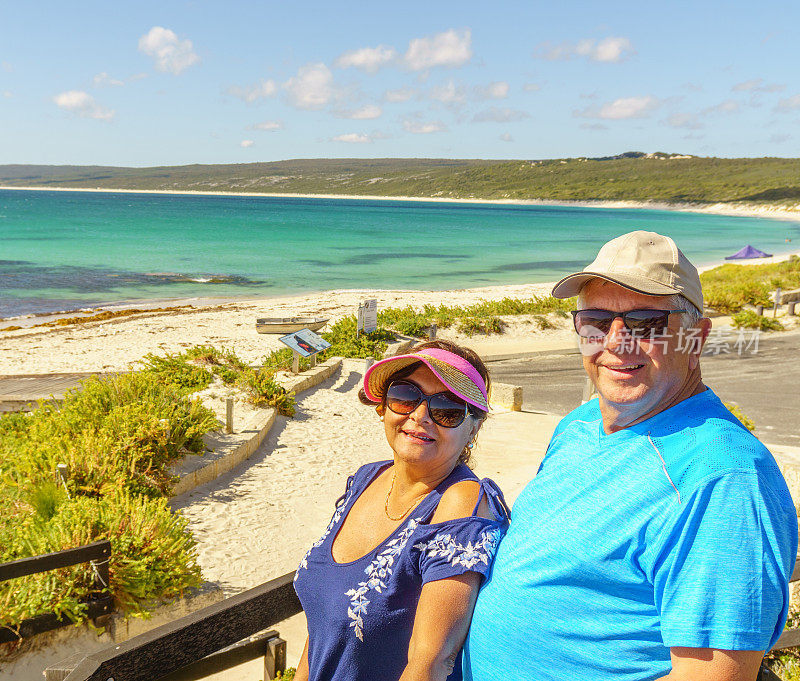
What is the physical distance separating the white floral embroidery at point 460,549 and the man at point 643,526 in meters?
0.05

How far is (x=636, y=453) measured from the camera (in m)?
1.57

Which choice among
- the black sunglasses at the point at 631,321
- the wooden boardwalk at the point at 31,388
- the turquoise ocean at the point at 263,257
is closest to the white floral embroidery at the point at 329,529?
the black sunglasses at the point at 631,321

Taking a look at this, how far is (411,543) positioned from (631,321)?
2.82 feet

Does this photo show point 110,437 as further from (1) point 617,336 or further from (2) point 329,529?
(1) point 617,336

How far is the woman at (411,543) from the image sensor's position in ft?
5.77

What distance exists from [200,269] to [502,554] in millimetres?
39968

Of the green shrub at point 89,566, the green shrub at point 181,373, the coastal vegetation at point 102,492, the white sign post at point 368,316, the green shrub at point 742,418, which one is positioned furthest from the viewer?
the white sign post at point 368,316

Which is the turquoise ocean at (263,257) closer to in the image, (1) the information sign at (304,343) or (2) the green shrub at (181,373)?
(2) the green shrub at (181,373)

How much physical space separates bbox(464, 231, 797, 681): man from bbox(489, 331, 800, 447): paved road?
8.58 metres

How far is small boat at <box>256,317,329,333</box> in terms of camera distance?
17.7m

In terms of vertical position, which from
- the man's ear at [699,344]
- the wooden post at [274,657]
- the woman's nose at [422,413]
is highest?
the man's ear at [699,344]

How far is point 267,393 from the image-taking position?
33.3 feet

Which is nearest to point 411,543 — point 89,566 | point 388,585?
point 388,585

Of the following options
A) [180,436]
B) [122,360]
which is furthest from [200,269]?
[180,436]
